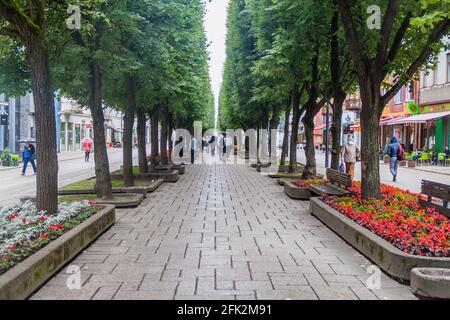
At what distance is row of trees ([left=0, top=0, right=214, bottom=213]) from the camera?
800cm

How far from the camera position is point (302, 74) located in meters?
16.6

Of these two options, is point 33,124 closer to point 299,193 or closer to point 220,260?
point 299,193

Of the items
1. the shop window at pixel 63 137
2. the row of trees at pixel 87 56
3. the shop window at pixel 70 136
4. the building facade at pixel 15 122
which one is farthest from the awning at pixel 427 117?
the shop window at pixel 70 136

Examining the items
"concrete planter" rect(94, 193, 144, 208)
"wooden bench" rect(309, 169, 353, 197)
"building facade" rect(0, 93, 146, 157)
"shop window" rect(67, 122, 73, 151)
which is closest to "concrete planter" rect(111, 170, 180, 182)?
"concrete planter" rect(94, 193, 144, 208)

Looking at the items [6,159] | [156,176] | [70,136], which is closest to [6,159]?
[6,159]

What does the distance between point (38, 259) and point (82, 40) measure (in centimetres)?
723

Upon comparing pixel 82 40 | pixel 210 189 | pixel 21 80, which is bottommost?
pixel 210 189

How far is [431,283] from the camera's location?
5.14 metres

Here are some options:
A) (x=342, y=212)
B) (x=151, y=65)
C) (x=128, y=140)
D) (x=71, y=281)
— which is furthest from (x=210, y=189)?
(x=71, y=281)

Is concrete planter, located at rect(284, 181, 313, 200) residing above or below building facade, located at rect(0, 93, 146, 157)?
below

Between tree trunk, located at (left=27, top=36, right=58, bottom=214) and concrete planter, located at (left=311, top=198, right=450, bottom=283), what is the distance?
4.64m

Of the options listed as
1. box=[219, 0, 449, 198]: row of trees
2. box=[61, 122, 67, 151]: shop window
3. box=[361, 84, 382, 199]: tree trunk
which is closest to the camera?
box=[219, 0, 449, 198]: row of trees

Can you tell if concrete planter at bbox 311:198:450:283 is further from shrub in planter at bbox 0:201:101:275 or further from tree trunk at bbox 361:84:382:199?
shrub in planter at bbox 0:201:101:275

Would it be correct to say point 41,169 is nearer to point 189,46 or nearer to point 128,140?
point 128,140
